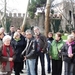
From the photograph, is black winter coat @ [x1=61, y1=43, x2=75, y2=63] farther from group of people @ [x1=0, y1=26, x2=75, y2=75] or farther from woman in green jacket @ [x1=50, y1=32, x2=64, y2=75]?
woman in green jacket @ [x1=50, y1=32, x2=64, y2=75]

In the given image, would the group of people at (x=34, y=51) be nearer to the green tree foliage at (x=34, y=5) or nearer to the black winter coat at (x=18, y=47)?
the black winter coat at (x=18, y=47)

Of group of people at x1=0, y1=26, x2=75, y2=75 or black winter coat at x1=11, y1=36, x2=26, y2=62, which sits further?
black winter coat at x1=11, y1=36, x2=26, y2=62

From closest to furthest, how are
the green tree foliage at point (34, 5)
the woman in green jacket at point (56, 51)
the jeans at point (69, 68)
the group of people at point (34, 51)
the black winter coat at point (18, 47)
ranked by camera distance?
the group of people at point (34, 51) → the jeans at point (69, 68) → the woman in green jacket at point (56, 51) → the black winter coat at point (18, 47) → the green tree foliage at point (34, 5)

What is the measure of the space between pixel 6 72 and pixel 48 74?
3.32 meters

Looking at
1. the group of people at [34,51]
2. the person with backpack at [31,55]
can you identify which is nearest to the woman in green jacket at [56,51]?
the group of people at [34,51]

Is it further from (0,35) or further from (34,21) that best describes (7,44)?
(34,21)

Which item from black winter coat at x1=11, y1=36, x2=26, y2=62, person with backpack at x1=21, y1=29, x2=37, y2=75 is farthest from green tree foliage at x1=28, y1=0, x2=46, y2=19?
person with backpack at x1=21, y1=29, x2=37, y2=75

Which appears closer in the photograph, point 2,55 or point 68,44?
point 2,55

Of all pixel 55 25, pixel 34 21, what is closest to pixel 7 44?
pixel 55 25

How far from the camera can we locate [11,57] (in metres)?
7.71

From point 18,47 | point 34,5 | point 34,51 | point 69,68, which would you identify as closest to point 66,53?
point 69,68

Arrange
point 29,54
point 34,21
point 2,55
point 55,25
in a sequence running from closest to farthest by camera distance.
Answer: point 2,55 < point 29,54 < point 55,25 < point 34,21

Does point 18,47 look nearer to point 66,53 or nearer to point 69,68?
point 66,53

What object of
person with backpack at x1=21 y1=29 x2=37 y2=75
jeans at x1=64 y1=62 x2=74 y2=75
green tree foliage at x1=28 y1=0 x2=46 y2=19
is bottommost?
jeans at x1=64 y1=62 x2=74 y2=75
